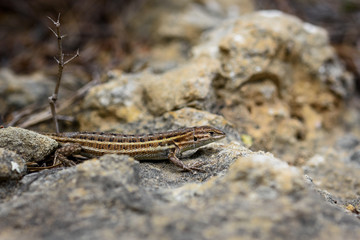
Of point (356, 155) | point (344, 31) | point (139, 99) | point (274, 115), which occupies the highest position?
point (344, 31)

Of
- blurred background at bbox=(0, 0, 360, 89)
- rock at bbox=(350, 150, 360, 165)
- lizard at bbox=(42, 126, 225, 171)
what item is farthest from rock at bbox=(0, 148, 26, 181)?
rock at bbox=(350, 150, 360, 165)

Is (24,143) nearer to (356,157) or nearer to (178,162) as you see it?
(178,162)

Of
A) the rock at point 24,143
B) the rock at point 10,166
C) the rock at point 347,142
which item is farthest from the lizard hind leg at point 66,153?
the rock at point 347,142

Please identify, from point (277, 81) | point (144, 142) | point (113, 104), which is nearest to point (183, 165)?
point (144, 142)

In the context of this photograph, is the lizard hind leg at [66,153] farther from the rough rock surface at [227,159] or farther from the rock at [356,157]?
the rock at [356,157]

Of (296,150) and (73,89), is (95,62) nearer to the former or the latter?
(73,89)

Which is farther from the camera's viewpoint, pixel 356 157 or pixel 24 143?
pixel 356 157

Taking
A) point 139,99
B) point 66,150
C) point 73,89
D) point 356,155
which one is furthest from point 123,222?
point 73,89
